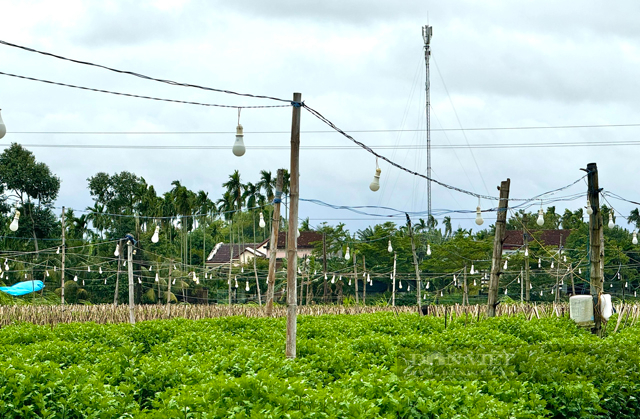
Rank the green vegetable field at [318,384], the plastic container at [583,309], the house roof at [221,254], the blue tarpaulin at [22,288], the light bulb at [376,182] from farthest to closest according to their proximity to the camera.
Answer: the house roof at [221,254] → the blue tarpaulin at [22,288] → the plastic container at [583,309] → the light bulb at [376,182] → the green vegetable field at [318,384]

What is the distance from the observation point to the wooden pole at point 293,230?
34.8 ft

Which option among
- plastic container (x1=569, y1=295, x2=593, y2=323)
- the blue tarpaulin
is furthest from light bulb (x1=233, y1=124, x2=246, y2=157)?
the blue tarpaulin

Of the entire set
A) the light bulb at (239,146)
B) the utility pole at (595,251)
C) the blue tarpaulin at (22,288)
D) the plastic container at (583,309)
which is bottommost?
the blue tarpaulin at (22,288)

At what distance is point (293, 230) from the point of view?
11.0 m

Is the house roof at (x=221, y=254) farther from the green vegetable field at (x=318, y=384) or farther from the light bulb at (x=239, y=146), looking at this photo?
the light bulb at (x=239, y=146)

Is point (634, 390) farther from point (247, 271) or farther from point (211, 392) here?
point (247, 271)

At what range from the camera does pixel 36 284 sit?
39406 millimetres

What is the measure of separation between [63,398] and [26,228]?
179 feet

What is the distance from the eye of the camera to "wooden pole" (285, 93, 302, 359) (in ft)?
34.8

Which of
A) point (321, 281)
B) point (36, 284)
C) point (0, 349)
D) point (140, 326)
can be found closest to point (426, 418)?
point (0, 349)

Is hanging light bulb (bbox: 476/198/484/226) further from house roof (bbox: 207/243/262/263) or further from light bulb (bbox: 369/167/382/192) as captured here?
house roof (bbox: 207/243/262/263)

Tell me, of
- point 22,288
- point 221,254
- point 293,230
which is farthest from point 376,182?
point 221,254

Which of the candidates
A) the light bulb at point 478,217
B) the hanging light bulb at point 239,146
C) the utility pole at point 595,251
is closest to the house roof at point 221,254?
the light bulb at point 478,217

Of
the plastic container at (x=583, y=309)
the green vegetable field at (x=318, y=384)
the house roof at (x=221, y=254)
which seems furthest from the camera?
the house roof at (x=221, y=254)
